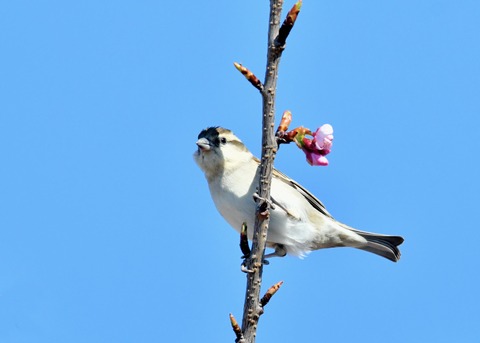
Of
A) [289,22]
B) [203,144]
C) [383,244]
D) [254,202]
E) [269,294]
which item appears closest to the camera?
[289,22]

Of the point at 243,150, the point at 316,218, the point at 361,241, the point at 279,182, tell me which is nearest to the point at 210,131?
the point at 243,150

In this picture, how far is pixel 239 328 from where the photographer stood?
164 inches

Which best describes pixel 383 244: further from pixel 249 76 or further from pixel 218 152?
pixel 249 76

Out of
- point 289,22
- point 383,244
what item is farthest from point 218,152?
point 289,22

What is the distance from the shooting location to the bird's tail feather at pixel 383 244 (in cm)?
765

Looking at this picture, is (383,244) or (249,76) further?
(383,244)

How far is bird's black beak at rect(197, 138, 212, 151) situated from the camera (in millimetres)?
6732

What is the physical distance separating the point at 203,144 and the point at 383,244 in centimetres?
229

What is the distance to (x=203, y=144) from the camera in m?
6.74

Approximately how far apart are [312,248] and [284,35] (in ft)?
11.5

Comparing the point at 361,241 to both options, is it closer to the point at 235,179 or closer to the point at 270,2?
the point at 235,179

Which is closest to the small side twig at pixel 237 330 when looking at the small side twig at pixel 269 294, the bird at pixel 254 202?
the small side twig at pixel 269 294

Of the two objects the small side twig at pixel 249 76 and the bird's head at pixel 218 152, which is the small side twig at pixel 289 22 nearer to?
the small side twig at pixel 249 76

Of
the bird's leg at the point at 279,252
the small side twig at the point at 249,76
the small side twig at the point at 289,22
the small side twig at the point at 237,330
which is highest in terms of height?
the bird's leg at the point at 279,252
